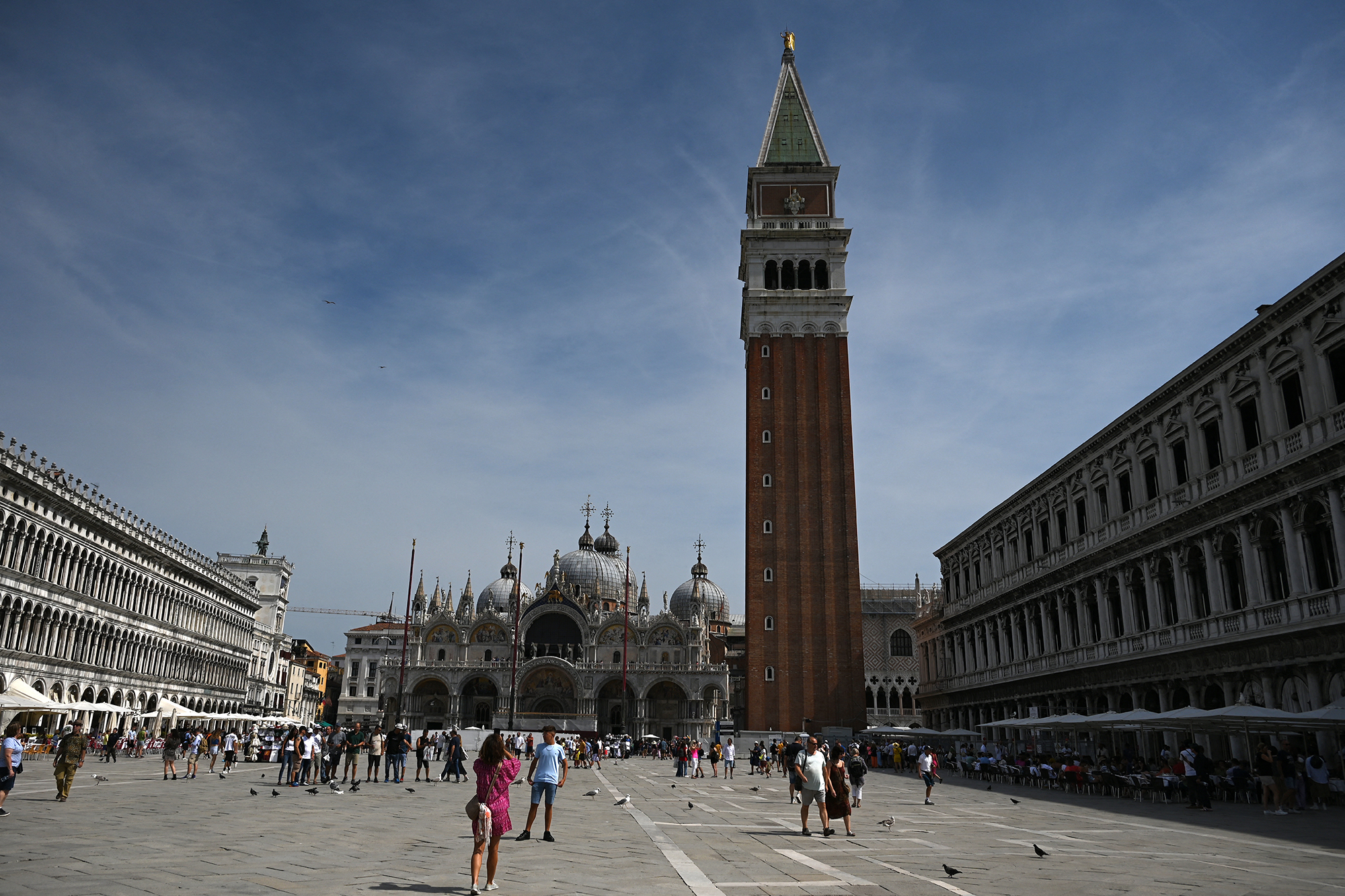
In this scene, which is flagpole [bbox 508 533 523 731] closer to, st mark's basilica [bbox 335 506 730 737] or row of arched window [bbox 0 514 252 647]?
st mark's basilica [bbox 335 506 730 737]

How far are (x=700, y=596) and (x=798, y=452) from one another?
4075 cm

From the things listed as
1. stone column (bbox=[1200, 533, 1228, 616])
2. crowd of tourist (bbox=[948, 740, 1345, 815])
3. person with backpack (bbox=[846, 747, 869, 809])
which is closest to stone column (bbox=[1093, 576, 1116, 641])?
crowd of tourist (bbox=[948, 740, 1345, 815])

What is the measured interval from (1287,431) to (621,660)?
189 ft

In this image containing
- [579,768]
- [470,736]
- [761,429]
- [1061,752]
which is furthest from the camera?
[761,429]

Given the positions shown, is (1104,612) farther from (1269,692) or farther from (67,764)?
(67,764)

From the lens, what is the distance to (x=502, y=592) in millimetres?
91062

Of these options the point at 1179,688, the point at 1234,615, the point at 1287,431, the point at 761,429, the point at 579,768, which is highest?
the point at 761,429

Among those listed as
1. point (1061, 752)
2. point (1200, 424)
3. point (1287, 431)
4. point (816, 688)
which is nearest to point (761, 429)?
point (816, 688)

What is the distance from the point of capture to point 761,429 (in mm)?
54156

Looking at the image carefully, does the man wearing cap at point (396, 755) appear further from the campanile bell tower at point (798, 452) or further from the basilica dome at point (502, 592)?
the basilica dome at point (502, 592)

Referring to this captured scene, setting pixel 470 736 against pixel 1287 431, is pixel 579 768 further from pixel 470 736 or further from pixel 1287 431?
pixel 1287 431

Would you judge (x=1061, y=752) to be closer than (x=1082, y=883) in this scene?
No

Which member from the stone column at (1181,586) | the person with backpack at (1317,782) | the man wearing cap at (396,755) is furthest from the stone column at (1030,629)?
the man wearing cap at (396,755)

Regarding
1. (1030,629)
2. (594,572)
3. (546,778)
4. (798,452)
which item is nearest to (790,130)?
(798,452)
